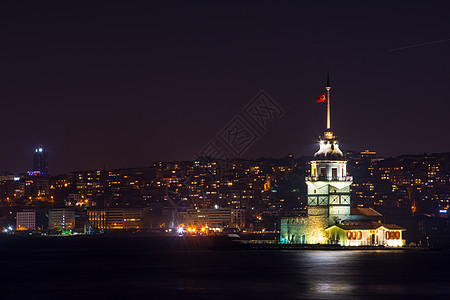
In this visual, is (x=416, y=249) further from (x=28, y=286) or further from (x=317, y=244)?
(x=28, y=286)

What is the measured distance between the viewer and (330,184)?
93875mm

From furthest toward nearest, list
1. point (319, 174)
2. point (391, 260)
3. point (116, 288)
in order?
point (319, 174), point (391, 260), point (116, 288)

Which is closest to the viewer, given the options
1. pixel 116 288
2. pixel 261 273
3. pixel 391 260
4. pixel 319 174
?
pixel 116 288

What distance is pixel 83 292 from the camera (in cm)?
5909

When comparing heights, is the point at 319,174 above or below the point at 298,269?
above

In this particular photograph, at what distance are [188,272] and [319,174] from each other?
23.9 metres

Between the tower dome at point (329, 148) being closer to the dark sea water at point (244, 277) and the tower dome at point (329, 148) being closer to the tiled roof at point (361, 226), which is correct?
the tiled roof at point (361, 226)

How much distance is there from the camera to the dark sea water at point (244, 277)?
190 ft

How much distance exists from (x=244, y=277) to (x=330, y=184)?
88.6 feet

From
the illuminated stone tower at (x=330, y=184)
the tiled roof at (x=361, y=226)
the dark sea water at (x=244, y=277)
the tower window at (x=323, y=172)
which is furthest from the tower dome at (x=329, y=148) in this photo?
the dark sea water at (x=244, y=277)

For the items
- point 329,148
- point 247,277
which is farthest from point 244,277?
point 329,148

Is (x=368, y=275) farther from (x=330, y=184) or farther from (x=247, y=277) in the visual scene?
(x=330, y=184)

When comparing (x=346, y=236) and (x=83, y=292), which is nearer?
(x=83, y=292)

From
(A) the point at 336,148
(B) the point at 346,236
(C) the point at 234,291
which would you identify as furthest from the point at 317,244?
(C) the point at 234,291
